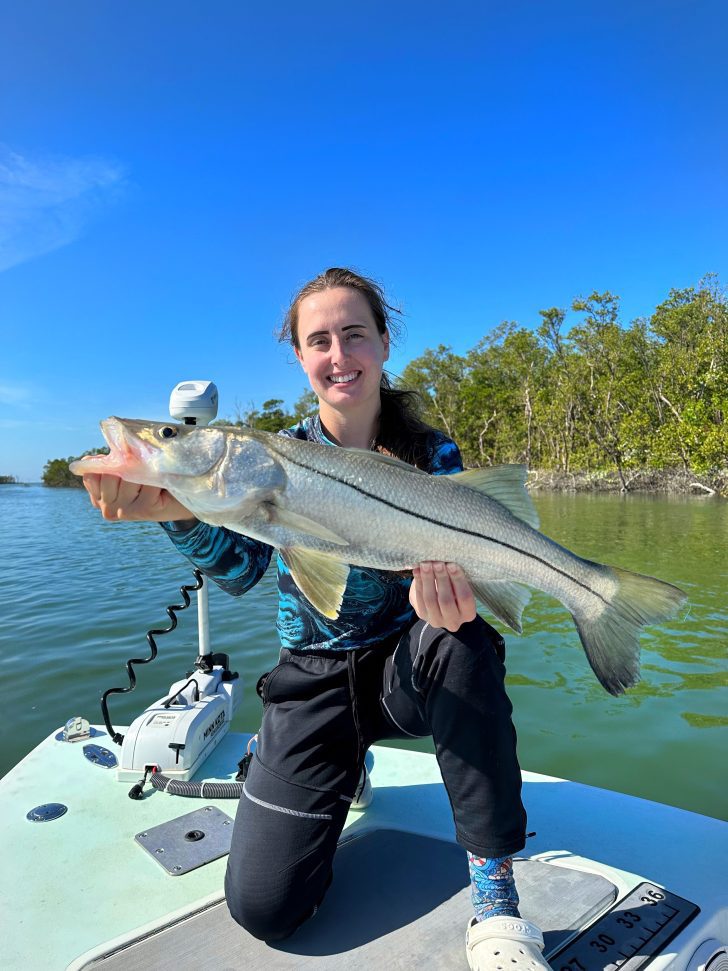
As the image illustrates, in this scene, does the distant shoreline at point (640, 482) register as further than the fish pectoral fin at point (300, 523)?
Yes

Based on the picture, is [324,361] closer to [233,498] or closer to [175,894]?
[233,498]

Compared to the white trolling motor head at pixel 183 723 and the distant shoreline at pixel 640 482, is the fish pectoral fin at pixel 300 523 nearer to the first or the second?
the white trolling motor head at pixel 183 723

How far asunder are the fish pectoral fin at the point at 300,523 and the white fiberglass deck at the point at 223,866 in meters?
1.50

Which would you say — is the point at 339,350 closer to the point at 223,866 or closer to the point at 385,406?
the point at 385,406

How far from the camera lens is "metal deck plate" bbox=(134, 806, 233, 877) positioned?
107 inches

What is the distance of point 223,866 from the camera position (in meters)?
2.71

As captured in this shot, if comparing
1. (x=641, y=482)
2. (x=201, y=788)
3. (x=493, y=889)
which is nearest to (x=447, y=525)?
(x=493, y=889)

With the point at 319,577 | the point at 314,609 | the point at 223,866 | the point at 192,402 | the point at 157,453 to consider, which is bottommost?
the point at 223,866

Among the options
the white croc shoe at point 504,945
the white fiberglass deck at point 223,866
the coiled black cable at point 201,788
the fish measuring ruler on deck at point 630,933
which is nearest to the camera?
the white croc shoe at point 504,945

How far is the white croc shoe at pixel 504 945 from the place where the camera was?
6.39ft

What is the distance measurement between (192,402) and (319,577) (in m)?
1.70

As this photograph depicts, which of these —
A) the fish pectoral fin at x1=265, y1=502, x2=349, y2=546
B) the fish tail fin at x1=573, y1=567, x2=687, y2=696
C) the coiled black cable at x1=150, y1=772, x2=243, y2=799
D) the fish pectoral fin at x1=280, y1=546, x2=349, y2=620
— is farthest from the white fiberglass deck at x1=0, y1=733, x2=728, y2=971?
the fish pectoral fin at x1=265, y1=502, x2=349, y2=546

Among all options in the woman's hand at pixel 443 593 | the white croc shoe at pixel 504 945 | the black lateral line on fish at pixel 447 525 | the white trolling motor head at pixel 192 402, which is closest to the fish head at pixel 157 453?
the black lateral line on fish at pixel 447 525

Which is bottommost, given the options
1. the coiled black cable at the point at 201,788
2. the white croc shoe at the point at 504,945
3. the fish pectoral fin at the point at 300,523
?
→ the coiled black cable at the point at 201,788
